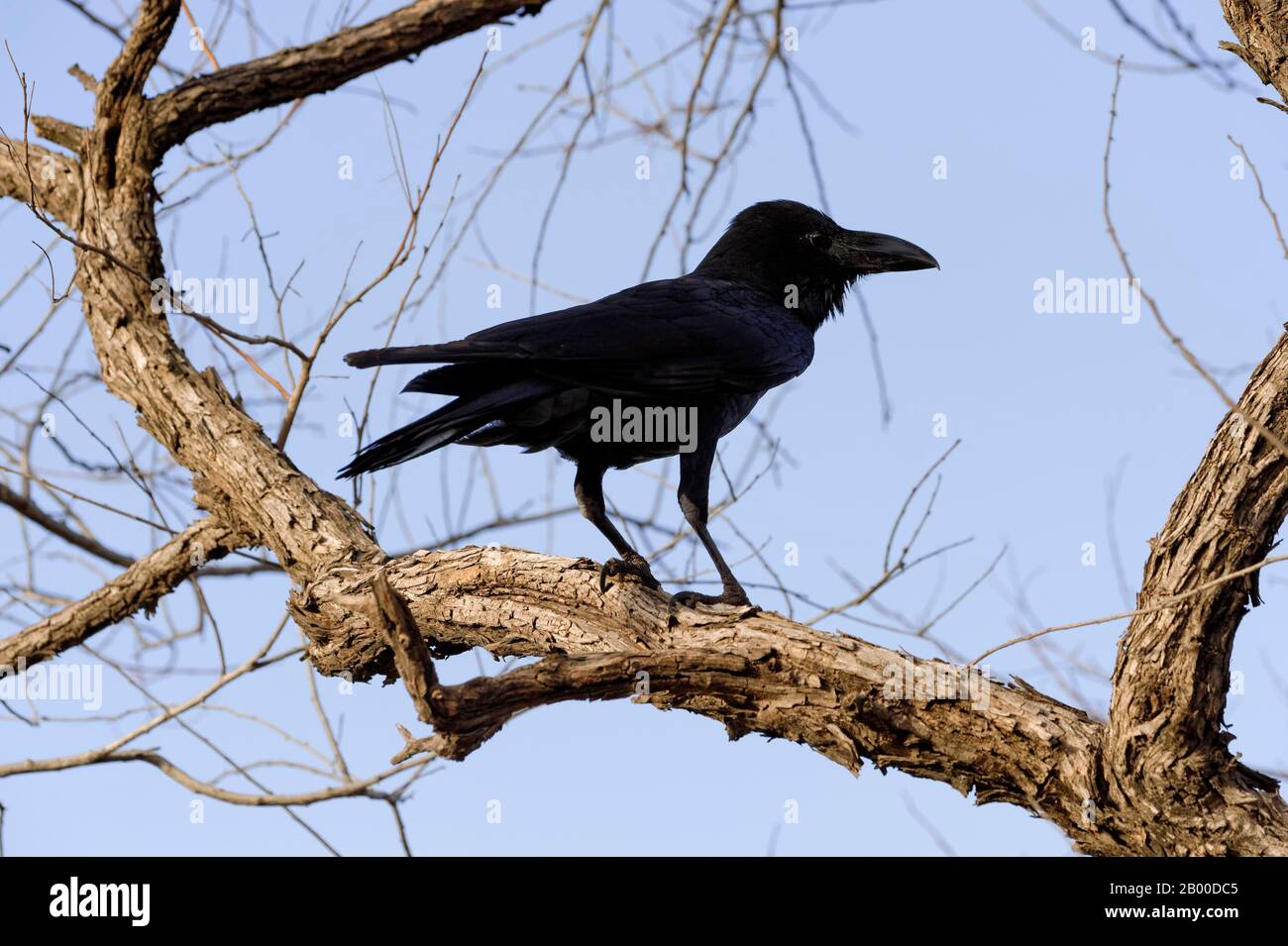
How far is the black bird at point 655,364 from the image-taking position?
423cm

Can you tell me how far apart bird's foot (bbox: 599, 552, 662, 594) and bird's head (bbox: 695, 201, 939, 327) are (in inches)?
75.8

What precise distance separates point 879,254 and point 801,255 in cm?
38

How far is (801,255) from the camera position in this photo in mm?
5875

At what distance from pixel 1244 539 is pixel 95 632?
4.71m

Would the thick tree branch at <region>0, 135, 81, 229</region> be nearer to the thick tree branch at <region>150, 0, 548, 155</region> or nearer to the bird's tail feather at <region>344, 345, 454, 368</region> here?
the thick tree branch at <region>150, 0, 548, 155</region>

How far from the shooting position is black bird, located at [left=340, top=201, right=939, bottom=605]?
167 inches

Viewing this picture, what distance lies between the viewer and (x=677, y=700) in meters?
3.66

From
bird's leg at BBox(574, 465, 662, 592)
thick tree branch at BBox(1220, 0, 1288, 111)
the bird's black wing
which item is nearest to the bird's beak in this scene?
the bird's black wing
